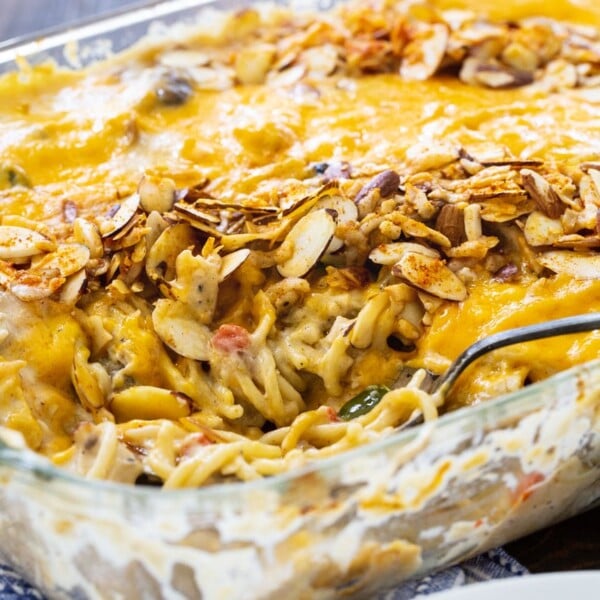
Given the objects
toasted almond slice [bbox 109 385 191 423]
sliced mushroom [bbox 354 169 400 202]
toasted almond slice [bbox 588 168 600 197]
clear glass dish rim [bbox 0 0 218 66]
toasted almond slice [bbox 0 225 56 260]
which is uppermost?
clear glass dish rim [bbox 0 0 218 66]

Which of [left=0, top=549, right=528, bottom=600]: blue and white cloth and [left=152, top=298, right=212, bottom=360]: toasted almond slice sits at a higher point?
[left=152, top=298, right=212, bottom=360]: toasted almond slice

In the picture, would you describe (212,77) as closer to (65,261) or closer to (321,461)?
(65,261)

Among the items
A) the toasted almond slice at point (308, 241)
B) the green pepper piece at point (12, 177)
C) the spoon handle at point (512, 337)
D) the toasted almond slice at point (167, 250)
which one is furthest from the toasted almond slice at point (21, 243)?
the spoon handle at point (512, 337)

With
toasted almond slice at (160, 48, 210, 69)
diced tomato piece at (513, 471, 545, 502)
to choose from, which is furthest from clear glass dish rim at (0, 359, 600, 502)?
toasted almond slice at (160, 48, 210, 69)

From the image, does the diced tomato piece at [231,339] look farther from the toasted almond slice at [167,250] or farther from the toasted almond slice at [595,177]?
the toasted almond slice at [595,177]

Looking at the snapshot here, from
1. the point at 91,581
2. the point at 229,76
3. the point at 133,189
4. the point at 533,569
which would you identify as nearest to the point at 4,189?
the point at 133,189

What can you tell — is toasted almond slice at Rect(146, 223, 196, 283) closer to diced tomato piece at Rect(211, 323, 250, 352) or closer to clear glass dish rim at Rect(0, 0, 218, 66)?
diced tomato piece at Rect(211, 323, 250, 352)

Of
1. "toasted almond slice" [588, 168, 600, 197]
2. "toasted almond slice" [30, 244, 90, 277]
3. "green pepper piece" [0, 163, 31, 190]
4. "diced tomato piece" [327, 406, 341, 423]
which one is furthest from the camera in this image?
"green pepper piece" [0, 163, 31, 190]
